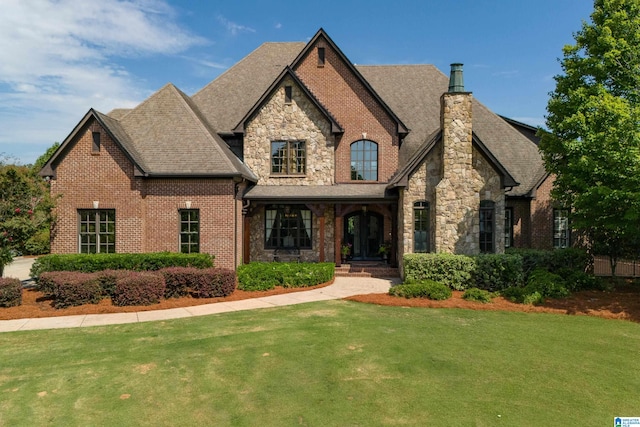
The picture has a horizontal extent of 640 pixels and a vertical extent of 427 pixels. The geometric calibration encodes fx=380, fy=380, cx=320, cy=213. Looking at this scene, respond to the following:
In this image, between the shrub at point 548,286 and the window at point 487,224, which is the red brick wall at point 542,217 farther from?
the shrub at point 548,286

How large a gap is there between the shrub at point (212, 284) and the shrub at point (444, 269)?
674 centimetres

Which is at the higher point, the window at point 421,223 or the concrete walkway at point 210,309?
the window at point 421,223

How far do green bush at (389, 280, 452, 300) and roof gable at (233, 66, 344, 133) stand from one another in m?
9.06

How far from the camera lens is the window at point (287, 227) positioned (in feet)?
65.0

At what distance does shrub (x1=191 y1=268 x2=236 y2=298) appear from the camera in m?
13.3

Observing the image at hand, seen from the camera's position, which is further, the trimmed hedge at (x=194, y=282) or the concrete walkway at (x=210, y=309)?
the trimmed hedge at (x=194, y=282)

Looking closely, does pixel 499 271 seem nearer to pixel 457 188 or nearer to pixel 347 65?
pixel 457 188

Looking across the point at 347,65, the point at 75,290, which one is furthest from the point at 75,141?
the point at 347,65

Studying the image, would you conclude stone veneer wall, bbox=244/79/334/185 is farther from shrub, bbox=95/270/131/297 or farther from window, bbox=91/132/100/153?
shrub, bbox=95/270/131/297

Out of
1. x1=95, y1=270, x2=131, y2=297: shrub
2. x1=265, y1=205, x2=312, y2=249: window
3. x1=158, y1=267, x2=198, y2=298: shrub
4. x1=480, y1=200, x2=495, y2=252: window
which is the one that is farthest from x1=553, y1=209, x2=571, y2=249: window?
x1=95, y1=270, x2=131, y2=297: shrub

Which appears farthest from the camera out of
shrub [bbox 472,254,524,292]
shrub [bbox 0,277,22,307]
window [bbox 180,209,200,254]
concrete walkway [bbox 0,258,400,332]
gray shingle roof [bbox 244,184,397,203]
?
gray shingle roof [bbox 244,184,397,203]

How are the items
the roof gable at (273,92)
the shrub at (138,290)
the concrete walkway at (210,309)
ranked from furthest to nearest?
the roof gable at (273,92), the shrub at (138,290), the concrete walkway at (210,309)

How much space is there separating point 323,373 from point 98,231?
45.3 ft

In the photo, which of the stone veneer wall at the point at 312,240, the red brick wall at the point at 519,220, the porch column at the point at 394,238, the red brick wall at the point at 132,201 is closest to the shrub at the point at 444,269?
the porch column at the point at 394,238
